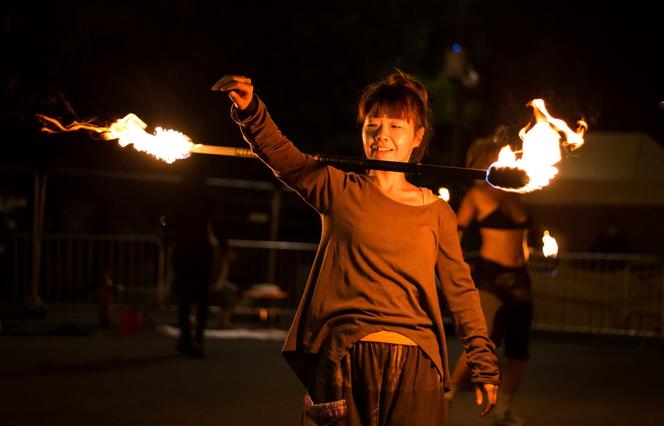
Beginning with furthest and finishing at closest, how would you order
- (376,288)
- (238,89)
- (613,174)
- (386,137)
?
(613,174), (386,137), (376,288), (238,89)

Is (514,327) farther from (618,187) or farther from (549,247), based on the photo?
(618,187)

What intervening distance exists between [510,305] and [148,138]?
12.1ft

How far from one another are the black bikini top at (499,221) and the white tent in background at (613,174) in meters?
10.7

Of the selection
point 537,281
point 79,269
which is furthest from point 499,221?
point 79,269

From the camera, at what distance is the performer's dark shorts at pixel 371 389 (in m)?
4.00

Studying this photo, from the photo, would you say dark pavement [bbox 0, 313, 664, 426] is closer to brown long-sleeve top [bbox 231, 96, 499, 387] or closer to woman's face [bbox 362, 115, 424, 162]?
brown long-sleeve top [bbox 231, 96, 499, 387]

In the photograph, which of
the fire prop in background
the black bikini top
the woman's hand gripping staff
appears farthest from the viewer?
the black bikini top

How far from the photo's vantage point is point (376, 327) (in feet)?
13.3

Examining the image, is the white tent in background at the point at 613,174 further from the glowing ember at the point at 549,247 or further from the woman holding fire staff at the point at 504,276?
the glowing ember at the point at 549,247

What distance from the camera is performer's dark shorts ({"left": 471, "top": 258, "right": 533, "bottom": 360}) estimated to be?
7.41 m

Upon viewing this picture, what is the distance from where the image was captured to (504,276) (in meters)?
7.45

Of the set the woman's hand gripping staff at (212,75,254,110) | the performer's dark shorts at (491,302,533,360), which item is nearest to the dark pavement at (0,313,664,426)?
the performer's dark shorts at (491,302,533,360)

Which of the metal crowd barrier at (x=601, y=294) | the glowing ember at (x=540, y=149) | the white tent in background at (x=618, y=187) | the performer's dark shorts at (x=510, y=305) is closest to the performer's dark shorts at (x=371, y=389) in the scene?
the glowing ember at (x=540, y=149)

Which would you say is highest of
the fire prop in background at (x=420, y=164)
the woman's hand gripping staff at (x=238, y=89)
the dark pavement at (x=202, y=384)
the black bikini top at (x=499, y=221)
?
the woman's hand gripping staff at (x=238, y=89)
